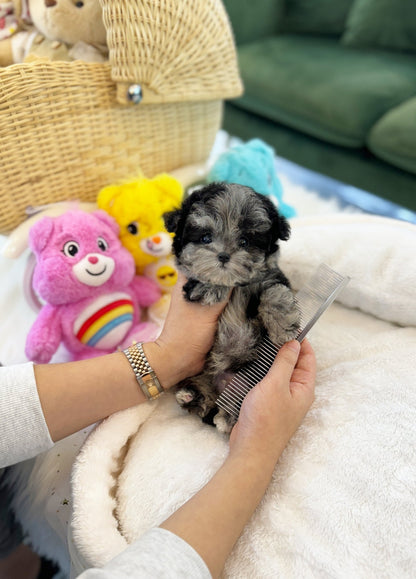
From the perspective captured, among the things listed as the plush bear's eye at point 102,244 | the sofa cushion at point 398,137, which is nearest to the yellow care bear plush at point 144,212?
the plush bear's eye at point 102,244

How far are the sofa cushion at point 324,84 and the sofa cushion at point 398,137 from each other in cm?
9

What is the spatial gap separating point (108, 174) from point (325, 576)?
134 cm

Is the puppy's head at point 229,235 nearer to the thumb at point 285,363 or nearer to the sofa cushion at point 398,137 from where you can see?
the thumb at point 285,363

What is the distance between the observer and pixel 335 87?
2174 millimetres

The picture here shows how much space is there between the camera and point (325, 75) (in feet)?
7.43

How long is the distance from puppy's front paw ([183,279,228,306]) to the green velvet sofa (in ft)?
4.53

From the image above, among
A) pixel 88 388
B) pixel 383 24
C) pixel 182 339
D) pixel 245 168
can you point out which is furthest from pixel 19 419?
pixel 383 24

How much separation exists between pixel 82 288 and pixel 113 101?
0.64 meters

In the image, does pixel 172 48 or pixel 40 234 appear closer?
→ pixel 40 234

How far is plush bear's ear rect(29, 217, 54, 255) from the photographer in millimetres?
1267

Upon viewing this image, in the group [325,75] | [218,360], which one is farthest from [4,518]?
[325,75]

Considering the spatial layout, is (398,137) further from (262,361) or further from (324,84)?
(262,361)

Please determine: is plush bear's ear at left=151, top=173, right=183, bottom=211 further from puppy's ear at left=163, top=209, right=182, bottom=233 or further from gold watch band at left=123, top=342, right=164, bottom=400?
gold watch band at left=123, top=342, right=164, bottom=400

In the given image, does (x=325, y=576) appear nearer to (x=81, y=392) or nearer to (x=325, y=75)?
(x=81, y=392)
